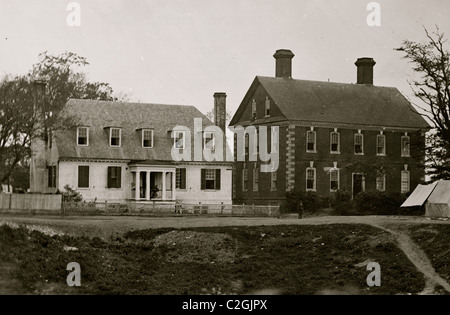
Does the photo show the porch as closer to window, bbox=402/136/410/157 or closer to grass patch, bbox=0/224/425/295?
grass patch, bbox=0/224/425/295

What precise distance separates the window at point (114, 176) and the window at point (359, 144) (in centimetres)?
1772

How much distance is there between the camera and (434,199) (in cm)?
4341

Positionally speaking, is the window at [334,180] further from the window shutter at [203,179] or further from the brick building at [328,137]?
the window shutter at [203,179]

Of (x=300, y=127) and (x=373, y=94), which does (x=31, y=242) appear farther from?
(x=373, y=94)

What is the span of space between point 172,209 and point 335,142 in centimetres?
1493

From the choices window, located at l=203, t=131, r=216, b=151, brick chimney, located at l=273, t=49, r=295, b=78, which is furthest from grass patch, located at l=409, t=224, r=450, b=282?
brick chimney, located at l=273, t=49, r=295, b=78

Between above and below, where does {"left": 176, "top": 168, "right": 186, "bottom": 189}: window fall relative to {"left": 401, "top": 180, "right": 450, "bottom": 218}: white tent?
above

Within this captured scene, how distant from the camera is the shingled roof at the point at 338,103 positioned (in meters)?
59.3

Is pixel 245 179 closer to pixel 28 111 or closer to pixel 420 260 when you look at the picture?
pixel 28 111

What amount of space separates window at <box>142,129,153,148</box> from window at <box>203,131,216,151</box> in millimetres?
3551

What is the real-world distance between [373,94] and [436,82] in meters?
12.4

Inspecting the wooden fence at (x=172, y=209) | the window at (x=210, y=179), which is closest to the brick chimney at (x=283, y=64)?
the window at (x=210, y=179)

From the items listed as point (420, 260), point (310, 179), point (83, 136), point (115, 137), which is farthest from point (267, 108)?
point (420, 260)

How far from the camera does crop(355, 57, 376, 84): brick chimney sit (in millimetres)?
64688
